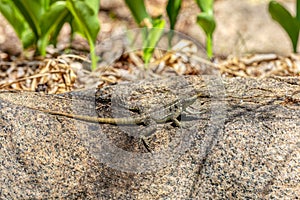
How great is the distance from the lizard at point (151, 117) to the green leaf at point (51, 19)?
3.70 ft

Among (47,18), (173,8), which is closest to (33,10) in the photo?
(47,18)

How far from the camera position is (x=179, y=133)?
2289 millimetres

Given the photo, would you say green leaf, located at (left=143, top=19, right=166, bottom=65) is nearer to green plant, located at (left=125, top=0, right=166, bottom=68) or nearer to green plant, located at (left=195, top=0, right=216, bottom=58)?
green plant, located at (left=125, top=0, right=166, bottom=68)

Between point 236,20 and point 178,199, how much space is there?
297cm

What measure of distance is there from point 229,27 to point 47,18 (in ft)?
6.13

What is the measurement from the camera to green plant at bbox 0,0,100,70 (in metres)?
3.22

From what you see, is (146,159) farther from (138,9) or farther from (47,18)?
(138,9)

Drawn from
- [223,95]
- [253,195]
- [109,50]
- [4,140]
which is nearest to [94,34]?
[109,50]

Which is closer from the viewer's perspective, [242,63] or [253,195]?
[253,195]

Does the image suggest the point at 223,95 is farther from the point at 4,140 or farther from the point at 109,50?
the point at 109,50

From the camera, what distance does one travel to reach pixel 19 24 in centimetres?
365

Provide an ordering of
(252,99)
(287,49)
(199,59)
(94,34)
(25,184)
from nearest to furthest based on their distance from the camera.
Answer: (25,184), (252,99), (94,34), (199,59), (287,49)

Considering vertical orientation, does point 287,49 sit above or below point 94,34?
below

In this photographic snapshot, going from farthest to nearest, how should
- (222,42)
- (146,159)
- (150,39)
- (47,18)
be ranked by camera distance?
(222,42) → (150,39) → (47,18) → (146,159)
